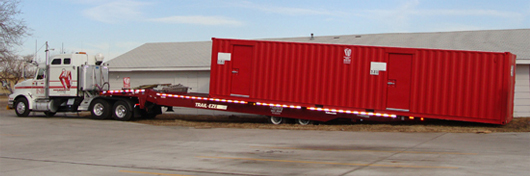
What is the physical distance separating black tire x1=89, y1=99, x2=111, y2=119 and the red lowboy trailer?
16.2 ft

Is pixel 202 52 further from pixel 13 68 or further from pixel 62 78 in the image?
pixel 13 68

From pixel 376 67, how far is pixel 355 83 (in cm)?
89

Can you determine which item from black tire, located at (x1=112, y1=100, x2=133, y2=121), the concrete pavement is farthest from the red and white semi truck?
black tire, located at (x1=112, y1=100, x2=133, y2=121)

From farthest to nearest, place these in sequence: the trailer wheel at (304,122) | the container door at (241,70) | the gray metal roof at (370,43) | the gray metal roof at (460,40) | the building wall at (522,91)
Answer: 1. the gray metal roof at (370,43)
2. the gray metal roof at (460,40)
3. the building wall at (522,91)
4. the trailer wheel at (304,122)
5. the container door at (241,70)

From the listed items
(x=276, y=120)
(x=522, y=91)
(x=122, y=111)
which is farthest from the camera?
(x=122, y=111)

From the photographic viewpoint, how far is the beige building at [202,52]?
21.3m

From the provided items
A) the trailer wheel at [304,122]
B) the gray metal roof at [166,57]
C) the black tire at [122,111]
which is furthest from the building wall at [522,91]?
the black tire at [122,111]

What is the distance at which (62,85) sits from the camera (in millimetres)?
20578

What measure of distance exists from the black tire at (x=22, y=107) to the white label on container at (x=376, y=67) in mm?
15504

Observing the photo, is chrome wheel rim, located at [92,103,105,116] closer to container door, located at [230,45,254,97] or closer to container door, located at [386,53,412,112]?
container door, located at [230,45,254,97]

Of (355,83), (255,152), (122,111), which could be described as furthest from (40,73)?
(255,152)

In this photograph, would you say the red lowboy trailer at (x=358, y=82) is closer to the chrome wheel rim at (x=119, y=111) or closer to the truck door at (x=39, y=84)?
the chrome wheel rim at (x=119, y=111)

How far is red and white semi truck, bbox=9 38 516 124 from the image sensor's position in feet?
50.0

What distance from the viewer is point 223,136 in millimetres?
13875
